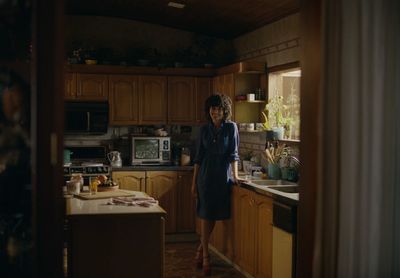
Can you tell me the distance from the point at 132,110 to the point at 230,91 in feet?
4.54

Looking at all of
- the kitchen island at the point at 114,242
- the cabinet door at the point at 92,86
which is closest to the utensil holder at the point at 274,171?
the kitchen island at the point at 114,242

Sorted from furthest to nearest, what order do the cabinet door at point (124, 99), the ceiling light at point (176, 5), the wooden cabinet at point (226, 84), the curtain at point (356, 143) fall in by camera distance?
the cabinet door at point (124, 99)
the wooden cabinet at point (226, 84)
the ceiling light at point (176, 5)
the curtain at point (356, 143)

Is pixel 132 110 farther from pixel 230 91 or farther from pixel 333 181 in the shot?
pixel 333 181

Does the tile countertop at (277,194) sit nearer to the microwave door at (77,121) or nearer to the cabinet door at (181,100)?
the cabinet door at (181,100)

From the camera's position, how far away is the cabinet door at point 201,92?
22.7 ft

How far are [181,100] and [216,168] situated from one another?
1.99m

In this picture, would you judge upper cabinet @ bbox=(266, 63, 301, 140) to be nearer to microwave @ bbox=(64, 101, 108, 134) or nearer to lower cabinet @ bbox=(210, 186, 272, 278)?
lower cabinet @ bbox=(210, 186, 272, 278)

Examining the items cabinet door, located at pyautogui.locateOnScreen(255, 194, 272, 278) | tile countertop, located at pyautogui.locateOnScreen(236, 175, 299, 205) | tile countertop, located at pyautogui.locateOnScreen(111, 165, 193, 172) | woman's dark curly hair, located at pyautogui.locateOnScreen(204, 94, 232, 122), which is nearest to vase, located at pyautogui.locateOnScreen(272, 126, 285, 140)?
woman's dark curly hair, located at pyautogui.locateOnScreen(204, 94, 232, 122)

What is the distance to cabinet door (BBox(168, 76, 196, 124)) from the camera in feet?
22.6

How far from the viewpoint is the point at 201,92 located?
694 cm

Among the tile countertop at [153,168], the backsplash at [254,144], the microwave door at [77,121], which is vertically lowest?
the tile countertop at [153,168]

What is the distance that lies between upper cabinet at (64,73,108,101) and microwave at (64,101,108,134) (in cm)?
10

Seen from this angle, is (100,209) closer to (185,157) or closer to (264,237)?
(264,237)

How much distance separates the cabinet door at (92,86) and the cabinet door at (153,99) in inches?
18.5
